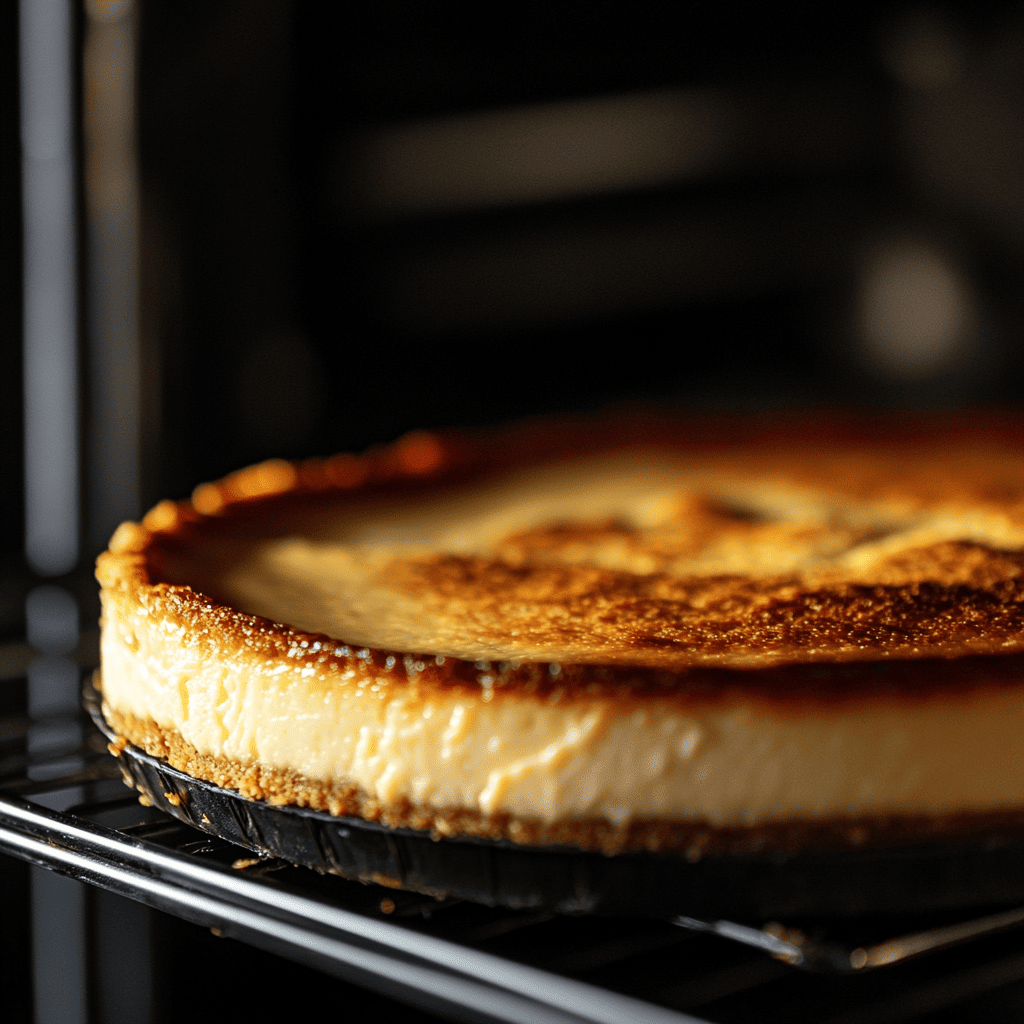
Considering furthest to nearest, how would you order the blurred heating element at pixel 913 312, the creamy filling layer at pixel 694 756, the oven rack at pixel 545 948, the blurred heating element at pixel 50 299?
the blurred heating element at pixel 913 312 → the blurred heating element at pixel 50 299 → the creamy filling layer at pixel 694 756 → the oven rack at pixel 545 948

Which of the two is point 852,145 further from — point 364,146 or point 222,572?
point 222,572

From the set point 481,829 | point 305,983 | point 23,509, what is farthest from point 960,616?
point 23,509

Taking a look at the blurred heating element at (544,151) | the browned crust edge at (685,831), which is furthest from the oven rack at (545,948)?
the blurred heating element at (544,151)

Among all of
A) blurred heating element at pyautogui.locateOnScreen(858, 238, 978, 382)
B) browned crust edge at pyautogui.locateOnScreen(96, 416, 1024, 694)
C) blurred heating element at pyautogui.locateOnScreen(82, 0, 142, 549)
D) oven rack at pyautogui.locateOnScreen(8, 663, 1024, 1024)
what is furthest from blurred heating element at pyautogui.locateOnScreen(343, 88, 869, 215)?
oven rack at pyautogui.locateOnScreen(8, 663, 1024, 1024)

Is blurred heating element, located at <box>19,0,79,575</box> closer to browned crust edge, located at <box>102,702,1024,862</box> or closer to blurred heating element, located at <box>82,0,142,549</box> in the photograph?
blurred heating element, located at <box>82,0,142,549</box>

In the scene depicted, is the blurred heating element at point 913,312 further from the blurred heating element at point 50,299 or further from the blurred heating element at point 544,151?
the blurred heating element at point 50,299

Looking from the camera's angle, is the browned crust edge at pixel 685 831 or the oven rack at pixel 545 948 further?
the browned crust edge at pixel 685 831
